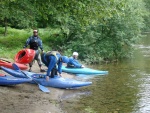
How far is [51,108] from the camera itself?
336 inches

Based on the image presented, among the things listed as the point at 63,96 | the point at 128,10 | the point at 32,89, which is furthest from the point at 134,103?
the point at 128,10

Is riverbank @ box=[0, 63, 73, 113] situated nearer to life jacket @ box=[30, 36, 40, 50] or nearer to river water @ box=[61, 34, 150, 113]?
river water @ box=[61, 34, 150, 113]

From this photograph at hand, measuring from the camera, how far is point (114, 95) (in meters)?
10.9

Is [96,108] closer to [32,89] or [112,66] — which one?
[32,89]

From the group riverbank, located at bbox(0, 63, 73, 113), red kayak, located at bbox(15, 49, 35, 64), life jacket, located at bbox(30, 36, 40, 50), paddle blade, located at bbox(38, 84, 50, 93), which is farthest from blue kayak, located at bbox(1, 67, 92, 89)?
life jacket, located at bbox(30, 36, 40, 50)

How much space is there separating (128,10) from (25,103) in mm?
13764

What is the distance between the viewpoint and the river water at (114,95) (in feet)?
30.1

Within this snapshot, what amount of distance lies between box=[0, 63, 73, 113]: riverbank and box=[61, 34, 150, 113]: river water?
1.18 feet

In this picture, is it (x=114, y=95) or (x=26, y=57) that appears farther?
(x=26, y=57)

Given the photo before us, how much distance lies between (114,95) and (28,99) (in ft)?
10.8

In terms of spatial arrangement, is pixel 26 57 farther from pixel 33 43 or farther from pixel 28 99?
pixel 28 99

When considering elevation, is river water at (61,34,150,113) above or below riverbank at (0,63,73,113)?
below

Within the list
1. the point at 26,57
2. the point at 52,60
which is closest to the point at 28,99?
the point at 52,60

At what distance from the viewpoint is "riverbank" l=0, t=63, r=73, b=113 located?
8086 mm
